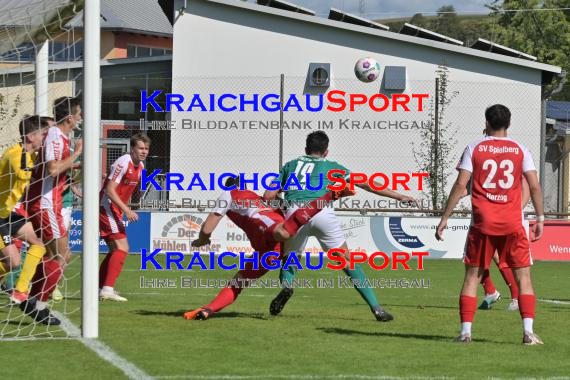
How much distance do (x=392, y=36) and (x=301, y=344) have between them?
22.9 meters

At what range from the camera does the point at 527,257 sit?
8.81m

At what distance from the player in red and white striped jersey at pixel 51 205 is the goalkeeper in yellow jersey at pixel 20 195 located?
0.08 m

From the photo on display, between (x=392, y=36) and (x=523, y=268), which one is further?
(x=392, y=36)

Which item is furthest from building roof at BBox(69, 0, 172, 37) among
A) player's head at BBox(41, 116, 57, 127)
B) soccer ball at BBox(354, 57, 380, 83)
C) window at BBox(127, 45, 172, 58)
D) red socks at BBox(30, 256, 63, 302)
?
red socks at BBox(30, 256, 63, 302)

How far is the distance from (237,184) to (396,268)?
10.5 meters

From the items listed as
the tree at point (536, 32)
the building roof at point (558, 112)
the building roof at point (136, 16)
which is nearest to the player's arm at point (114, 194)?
the building roof at point (558, 112)

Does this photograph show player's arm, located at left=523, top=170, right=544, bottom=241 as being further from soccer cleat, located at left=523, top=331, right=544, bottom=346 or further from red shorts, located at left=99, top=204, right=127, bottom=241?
red shorts, located at left=99, top=204, right=127, bottom=241

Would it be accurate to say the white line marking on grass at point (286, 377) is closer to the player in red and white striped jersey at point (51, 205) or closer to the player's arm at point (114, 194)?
the player in red and white striped jersey at point (51, 205)

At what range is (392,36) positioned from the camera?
30.7m

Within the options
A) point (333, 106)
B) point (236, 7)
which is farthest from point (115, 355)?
point (236, 7)

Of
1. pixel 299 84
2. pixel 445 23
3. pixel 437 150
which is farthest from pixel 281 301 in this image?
pixel 445 23

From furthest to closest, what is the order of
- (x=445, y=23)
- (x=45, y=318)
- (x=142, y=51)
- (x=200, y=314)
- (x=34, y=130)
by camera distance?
(x=445, y=23), (x=142, y=51), (x=200, y=314), (x=34, y=130), (x=45, y=318)

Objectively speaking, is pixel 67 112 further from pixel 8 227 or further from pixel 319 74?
pixel 319 74

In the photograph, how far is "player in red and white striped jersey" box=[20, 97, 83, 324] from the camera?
9.73 metres
